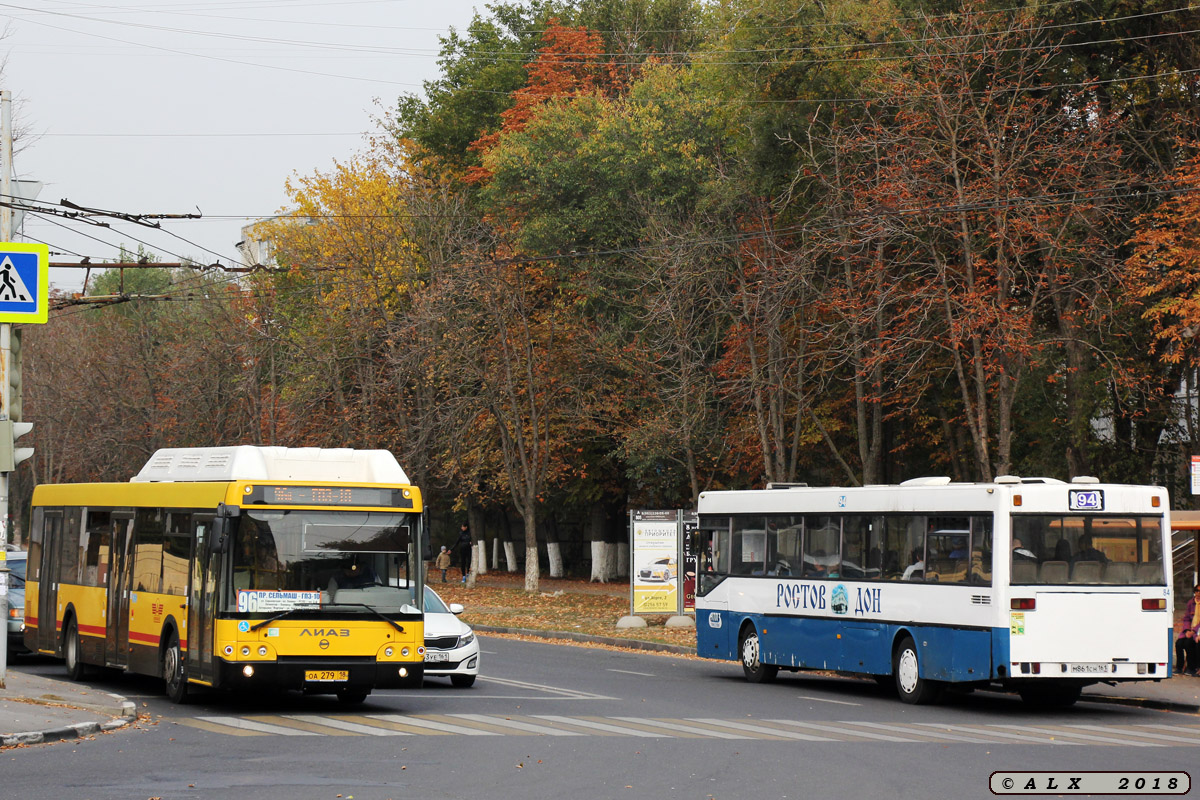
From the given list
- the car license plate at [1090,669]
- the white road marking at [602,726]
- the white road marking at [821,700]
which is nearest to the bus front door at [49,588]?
the white road marking at [602,726]

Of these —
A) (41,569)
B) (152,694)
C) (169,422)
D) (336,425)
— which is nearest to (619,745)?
(152,694)

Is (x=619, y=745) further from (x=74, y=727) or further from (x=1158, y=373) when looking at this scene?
(x=1158, y=373)

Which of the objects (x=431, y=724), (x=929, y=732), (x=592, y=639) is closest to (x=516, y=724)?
(x=431, y=724)

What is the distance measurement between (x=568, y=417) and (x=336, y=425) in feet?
27.3

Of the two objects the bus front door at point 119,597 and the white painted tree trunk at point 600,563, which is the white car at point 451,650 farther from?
the white painted tree trunk at point 600,563

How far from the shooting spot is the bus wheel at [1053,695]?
19.7m

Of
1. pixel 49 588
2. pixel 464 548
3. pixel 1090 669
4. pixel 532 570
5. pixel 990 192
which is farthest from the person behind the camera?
pixel 464 548

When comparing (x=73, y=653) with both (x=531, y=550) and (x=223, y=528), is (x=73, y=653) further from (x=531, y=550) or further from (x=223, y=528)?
(x=531, y=550)

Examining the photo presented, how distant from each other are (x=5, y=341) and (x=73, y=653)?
17.2ft

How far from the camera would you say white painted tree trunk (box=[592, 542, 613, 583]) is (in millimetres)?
52250

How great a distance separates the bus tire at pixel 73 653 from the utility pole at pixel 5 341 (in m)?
2.61

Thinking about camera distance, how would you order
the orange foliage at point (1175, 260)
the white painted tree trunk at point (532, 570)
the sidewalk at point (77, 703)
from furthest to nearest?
1. the white painted tree trunk at point (532, 570)
2. the orange foliage at point (1175, 260)
3. the sidewalk at point (77, 703)

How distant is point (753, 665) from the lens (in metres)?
23.6

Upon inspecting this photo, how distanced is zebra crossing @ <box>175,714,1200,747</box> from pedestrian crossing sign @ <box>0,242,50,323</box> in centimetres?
521
